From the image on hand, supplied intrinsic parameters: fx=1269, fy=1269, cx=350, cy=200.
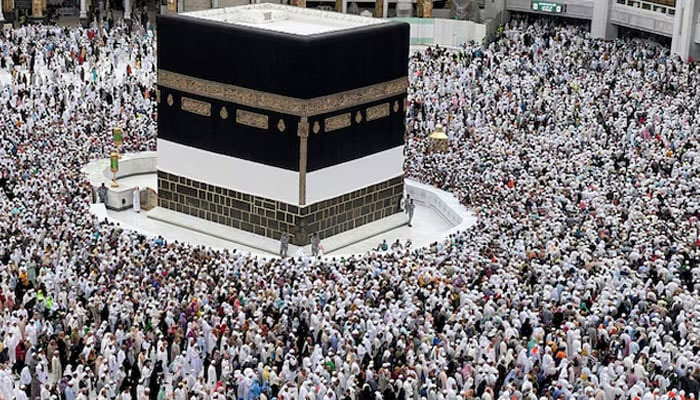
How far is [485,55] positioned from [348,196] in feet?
58.5

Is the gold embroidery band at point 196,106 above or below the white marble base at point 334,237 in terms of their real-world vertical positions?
above

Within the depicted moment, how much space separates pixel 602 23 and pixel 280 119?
2714 centimetres

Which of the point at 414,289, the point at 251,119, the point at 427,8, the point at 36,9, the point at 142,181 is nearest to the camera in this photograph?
the point at 414,289

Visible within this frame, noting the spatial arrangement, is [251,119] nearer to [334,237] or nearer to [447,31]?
[334,237]

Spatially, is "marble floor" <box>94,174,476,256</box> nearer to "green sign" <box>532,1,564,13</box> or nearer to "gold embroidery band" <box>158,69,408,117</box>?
"gold embroidery band" <box>158,69,408,117</box>

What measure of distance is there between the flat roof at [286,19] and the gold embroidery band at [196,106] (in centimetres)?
194

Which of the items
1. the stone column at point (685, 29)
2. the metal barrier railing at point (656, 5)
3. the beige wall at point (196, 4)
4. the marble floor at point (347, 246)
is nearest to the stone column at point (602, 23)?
the metal barrier railing at point (656, 5)

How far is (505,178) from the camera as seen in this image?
30.9m

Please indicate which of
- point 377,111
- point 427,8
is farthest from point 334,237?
point 427,8

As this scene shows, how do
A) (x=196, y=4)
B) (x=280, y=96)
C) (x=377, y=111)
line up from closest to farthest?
(x=280, y=96), (x=377, y=111), (x=196, y=4)

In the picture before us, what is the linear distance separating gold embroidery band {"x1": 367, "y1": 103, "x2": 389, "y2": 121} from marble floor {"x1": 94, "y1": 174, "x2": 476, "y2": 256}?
286 centimetres

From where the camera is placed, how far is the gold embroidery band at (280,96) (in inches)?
1096

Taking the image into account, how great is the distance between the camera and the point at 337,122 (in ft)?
93.8

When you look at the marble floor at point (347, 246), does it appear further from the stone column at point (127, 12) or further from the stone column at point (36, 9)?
the stone column at point (36, 9)
